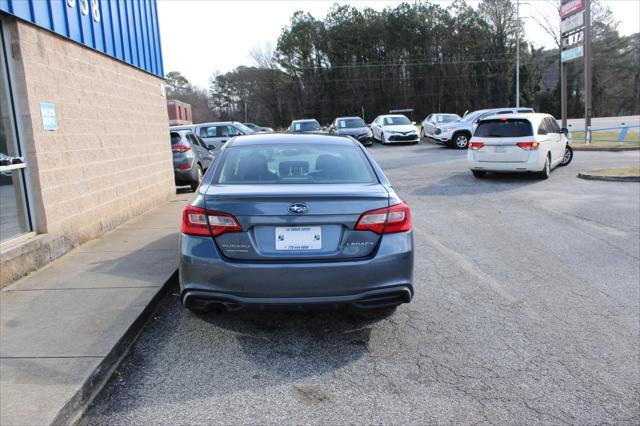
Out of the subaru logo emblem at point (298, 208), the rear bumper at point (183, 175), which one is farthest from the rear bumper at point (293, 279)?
the rear bumper at point (183, 175)

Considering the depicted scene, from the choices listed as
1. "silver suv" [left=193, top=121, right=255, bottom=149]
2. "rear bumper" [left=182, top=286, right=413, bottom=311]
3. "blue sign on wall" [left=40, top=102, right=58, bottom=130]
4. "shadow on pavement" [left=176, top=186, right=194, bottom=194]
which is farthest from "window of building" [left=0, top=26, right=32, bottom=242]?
"silver suv" [left=193, top=121, right=255, bottom=149]

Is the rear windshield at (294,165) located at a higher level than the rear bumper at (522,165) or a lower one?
higher

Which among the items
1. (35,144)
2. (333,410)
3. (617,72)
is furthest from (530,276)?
(617,72)

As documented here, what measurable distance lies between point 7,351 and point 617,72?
7650 cm

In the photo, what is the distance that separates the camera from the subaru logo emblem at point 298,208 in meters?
3.53

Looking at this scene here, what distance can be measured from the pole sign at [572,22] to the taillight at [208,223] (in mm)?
24160

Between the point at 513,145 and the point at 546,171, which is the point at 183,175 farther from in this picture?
the point at 546,171

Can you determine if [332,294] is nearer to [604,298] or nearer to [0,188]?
[604,298]

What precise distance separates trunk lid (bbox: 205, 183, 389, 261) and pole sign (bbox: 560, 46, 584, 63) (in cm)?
2360

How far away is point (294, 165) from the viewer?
4445 millimetres

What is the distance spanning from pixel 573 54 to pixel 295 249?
24.6 m

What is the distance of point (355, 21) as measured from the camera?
6538cm

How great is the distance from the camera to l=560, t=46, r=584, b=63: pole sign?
A: 22948 mm

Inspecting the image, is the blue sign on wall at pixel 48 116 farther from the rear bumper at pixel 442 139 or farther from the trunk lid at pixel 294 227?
the rear bumper at pixel 442 139
